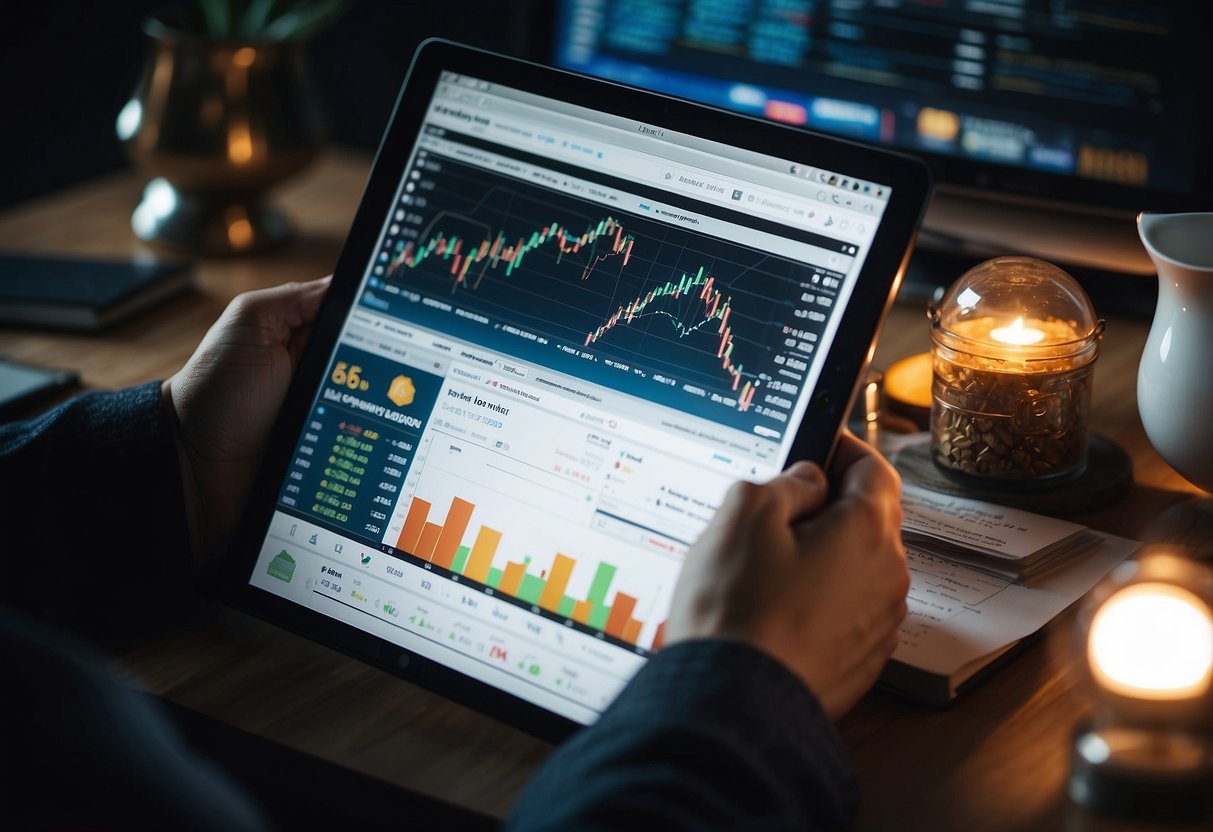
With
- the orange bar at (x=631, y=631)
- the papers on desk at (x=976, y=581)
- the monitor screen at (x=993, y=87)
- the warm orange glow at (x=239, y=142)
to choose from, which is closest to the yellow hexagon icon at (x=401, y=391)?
the orange bar at (x=631, y=631)

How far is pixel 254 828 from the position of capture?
48 centimetres

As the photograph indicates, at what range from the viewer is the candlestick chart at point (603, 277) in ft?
2.24

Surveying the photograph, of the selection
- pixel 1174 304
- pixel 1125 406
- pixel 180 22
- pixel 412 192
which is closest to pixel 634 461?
pixel 412 192

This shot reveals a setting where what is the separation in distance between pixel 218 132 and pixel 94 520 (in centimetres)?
65

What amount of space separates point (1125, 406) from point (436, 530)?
2.10ft

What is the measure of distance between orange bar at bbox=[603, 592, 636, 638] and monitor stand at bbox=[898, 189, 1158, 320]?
2.04 feet

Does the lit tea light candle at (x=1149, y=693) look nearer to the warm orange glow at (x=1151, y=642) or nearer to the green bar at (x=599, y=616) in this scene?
the warm orange glow at (x=1151, y=642)

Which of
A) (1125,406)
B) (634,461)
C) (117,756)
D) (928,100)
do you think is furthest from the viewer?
(928,100)

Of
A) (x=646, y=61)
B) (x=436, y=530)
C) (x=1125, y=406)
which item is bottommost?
(x=1125, y=406)

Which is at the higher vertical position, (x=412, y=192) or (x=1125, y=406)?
(x=412, y=192)

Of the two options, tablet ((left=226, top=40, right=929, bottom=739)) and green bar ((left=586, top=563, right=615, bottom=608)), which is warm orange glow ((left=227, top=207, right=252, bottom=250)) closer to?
tablet ((left=226, top=40, right=929, bottom=739))

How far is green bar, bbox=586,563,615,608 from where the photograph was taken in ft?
2.21

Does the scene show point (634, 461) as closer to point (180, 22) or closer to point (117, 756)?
point (117, 756)

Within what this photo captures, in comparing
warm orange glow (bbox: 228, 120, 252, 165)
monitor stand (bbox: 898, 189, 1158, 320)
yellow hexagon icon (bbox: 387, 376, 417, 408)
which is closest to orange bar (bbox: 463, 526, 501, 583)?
yellow hexagon icon (bbox: 387, 376, 417, 408)
